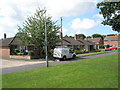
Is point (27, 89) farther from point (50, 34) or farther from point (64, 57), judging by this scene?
point (50, 34)

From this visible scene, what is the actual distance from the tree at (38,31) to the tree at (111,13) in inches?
383

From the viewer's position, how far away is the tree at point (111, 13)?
43.8ft

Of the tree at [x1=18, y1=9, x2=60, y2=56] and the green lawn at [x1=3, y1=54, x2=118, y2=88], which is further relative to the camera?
the tree at [x1=18, y1=9, x2=60, y2=56]

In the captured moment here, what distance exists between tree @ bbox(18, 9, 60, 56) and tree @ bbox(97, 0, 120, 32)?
9732mm

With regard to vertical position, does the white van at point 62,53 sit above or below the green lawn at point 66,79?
above

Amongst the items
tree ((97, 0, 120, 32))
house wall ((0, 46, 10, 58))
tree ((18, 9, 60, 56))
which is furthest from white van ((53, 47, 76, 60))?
house wall ((0, 46, 10, 58))

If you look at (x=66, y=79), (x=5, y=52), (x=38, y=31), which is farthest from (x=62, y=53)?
(x=5, y=52)

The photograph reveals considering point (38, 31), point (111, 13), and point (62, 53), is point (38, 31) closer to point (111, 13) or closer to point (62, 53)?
point (62, 53)

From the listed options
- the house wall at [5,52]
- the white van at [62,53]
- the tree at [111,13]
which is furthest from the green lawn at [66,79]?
the house wall at [5,52]

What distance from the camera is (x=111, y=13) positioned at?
13922mm

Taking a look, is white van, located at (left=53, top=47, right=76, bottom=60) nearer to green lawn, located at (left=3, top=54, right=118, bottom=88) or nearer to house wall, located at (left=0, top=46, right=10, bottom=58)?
green lawn, located at (left=3, top=54, right=118, bottom=88)

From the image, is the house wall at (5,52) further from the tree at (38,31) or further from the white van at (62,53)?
the white van at (62,53)

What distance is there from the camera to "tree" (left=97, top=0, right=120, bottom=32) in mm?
13336

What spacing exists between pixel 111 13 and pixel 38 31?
465 inches
